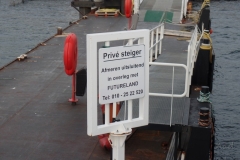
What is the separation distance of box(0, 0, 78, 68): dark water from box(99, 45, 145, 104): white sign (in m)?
27.8

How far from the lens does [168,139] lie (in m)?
10.8

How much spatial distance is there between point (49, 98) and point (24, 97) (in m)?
0.75

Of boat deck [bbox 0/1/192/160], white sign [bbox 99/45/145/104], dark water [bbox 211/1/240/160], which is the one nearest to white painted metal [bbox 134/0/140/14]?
dark water [bbox 211/1/240/160]

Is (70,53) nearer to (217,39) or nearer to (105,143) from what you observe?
(105,143)

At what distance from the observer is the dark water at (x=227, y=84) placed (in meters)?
20.2

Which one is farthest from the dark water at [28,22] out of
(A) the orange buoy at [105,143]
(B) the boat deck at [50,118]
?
(A) the orange buoy at [105,143]

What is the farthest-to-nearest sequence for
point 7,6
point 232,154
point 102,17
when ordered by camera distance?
point 7,6 < point 102,17 < point 232,154

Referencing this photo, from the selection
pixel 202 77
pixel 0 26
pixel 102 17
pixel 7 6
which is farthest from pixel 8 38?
pixel 202 77

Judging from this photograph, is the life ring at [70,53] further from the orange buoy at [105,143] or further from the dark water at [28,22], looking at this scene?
the dark water at [28,22]

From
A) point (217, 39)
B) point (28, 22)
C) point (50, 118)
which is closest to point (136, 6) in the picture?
point (50, 118)

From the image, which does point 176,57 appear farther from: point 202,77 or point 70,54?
point 70,54

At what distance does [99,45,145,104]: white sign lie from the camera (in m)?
5.57

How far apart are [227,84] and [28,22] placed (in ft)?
77.7

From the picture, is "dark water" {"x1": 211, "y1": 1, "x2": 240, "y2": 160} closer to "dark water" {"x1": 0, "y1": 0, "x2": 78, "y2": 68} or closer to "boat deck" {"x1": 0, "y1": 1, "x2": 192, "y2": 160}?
"boat deck" {"x1": 0, "y1": 1, "x2": 192, "y2": 160}
